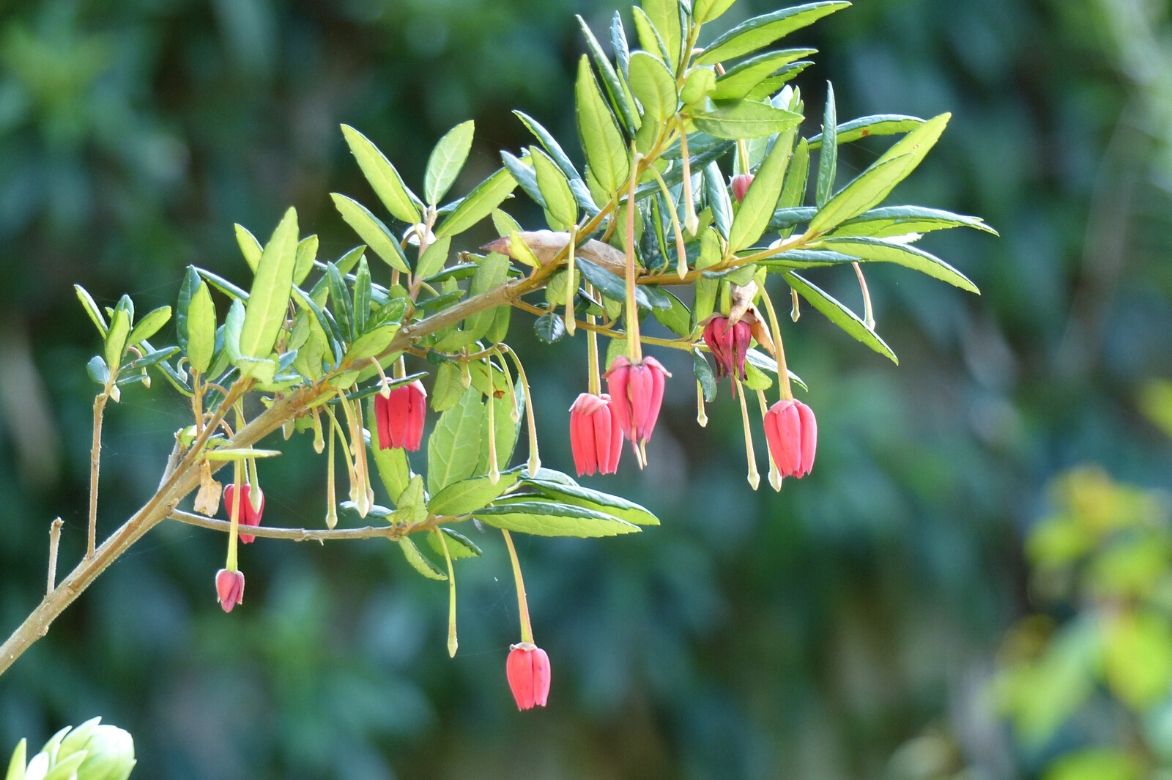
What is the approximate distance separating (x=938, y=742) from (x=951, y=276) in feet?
7.11

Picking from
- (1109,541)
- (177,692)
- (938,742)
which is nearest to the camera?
(1109,541)

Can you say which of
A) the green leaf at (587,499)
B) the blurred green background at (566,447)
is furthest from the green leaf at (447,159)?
the blurred green background at (566,447)

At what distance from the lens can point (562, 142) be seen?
6.93ft

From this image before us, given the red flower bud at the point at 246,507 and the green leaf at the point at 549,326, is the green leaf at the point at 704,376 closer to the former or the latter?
the green leaf at the point at 549,326

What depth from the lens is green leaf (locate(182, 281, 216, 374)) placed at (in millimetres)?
390

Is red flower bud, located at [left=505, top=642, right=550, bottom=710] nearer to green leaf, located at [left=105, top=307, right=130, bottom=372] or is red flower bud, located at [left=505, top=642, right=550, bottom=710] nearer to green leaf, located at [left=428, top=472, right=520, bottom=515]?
green leaf, located at [left=428, top=472, right=520, bottom=515]

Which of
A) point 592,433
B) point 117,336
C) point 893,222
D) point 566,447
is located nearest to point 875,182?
point 893,222

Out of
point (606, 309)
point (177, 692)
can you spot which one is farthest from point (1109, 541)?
point (177, 692)

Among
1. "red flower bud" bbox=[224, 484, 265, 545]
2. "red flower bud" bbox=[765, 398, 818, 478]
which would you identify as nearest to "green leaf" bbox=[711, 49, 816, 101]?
"red flower bud" bbox=[765, 398, 818, 478]

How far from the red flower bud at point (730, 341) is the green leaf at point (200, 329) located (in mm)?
158

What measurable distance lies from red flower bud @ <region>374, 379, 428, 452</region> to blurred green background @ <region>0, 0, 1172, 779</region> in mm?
1414

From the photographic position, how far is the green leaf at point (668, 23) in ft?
1.19

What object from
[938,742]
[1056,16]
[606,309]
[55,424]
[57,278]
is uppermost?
[606,309]

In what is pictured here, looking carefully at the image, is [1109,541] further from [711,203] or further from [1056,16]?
[1056,16]
